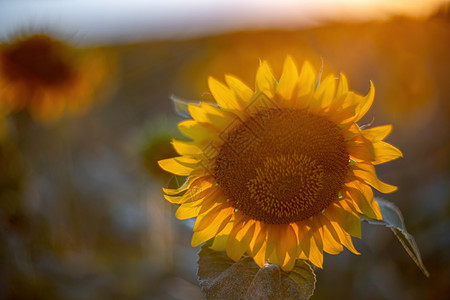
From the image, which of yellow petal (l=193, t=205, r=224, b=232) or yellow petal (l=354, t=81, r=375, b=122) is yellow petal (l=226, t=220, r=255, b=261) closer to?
yellow petal (l=193, t=205, r=224, b=232)

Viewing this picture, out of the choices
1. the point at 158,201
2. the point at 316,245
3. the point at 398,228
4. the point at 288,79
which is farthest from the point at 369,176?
the point at 158,201

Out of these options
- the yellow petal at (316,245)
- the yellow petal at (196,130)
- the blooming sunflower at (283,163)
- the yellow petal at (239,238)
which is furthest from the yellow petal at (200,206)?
the yellow petal at (316,245)

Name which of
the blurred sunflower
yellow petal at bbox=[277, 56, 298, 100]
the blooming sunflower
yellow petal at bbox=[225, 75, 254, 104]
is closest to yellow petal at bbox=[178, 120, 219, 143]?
the blooming sunflower

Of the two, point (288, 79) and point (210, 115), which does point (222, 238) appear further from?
point (288, 79)

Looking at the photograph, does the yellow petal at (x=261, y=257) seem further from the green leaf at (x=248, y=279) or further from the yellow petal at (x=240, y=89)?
the yellow petal at (x=240, y=89)

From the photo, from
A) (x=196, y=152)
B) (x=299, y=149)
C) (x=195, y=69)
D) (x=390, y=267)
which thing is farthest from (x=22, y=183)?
(x=195, y=69)
